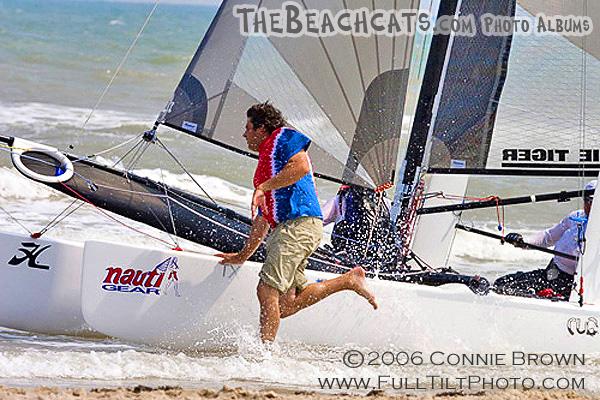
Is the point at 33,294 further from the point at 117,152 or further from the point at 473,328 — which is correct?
the point at 117,152

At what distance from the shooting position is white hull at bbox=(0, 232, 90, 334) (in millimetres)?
4871

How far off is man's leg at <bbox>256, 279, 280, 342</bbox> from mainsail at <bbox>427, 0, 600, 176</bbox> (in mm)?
1512

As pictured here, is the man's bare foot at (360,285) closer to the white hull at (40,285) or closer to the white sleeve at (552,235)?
the white hull at (40,285)

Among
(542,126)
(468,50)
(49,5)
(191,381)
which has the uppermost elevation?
(49,5)

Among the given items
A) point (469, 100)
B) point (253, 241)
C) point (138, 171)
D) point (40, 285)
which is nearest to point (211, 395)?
point (253, 241)

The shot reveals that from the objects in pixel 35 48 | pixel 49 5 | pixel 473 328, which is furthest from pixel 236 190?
pixel 49 5

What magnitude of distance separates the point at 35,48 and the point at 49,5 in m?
13.6

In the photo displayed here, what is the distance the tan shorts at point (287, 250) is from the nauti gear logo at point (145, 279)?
42 centimetres

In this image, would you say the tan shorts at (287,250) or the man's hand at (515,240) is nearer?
the tan shorts at (287,250)

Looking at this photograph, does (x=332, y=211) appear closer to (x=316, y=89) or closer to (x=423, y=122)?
(x=423, y=122)

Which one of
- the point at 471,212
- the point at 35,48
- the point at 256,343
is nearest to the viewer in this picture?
the point at 256,343

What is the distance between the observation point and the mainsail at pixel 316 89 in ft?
16.8

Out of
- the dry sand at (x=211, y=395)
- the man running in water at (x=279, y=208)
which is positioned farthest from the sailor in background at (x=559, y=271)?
the man running in water at (x=279, y=208)

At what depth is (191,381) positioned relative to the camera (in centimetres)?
414
